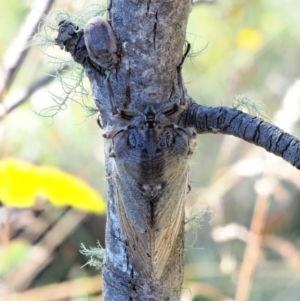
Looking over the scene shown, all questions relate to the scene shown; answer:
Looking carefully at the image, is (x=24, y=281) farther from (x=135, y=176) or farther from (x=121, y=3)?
(x=121, y=3)

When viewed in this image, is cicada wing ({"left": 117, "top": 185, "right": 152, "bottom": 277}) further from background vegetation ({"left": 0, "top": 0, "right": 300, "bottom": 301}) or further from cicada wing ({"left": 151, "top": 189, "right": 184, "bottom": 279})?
background vegetation ({"left": 0, "top": 0, "right": 300, "bottom": 301})

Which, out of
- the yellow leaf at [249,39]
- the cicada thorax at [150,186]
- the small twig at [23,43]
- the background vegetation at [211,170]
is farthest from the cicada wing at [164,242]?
the yellow leaf at [249,39]

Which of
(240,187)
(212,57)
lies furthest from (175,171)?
(240,187)

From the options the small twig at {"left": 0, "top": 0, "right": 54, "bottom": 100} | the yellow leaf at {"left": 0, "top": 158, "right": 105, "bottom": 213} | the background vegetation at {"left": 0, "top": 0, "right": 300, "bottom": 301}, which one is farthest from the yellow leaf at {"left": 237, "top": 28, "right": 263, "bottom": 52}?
the small twig at {"left": 0, "top": 0, "right": 54, "bottom": 100}

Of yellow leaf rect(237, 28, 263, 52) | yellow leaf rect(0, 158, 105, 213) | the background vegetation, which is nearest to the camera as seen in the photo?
yellow leaf rect(0, 158, 105, 213)

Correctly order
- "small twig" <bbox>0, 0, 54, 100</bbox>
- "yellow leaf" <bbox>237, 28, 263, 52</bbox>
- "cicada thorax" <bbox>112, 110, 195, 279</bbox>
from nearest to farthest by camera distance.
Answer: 1. "cicada thorax" <bbox>112, 110, 195, 279</bbox>
2. "small twig" <bbox>0, 0, 54, 100</bbox>
3. "yellow leaf" <bbox>237, 28, 263, 52</bbox>

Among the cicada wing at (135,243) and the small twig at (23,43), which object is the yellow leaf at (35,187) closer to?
the small twig at (23,43)

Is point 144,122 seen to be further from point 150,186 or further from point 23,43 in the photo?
point 23,43

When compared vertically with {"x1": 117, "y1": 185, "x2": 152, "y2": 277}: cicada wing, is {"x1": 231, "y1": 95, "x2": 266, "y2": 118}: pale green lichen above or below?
above
